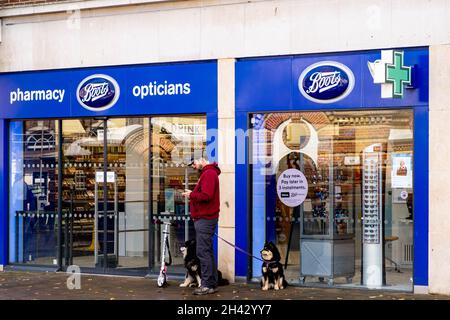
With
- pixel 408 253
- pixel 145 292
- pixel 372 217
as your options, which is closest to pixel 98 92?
pixel 145 292

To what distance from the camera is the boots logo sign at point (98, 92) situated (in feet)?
46.4

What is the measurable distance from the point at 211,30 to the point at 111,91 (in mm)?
2047

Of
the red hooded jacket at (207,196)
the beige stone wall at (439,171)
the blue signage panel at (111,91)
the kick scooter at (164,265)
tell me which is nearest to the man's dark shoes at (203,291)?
the kick scooter at (164,265)

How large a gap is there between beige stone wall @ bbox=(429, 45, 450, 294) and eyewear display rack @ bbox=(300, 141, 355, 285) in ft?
4.13

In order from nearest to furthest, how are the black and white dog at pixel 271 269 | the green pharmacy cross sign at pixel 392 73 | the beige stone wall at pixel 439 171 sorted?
the green pharmacy cross sign at pixel 392 73 < the beige stone wall at pixel 439 171 < the black and white dog at pixel 271 269

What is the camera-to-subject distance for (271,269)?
12406 mm

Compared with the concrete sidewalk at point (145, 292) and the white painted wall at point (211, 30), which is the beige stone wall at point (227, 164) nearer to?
the white painted wall at point (211, 30)

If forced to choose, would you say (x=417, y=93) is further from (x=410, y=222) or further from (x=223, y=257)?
(x=223, y=257)

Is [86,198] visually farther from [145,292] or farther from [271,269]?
[271,269]

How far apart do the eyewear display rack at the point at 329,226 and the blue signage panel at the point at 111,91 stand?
2.02 metres

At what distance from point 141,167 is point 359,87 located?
3905mm

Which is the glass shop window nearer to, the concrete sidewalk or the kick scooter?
the concrete sidewalk

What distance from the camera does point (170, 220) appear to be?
1390 centimetres

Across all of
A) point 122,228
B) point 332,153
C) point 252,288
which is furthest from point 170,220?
point 332,153
